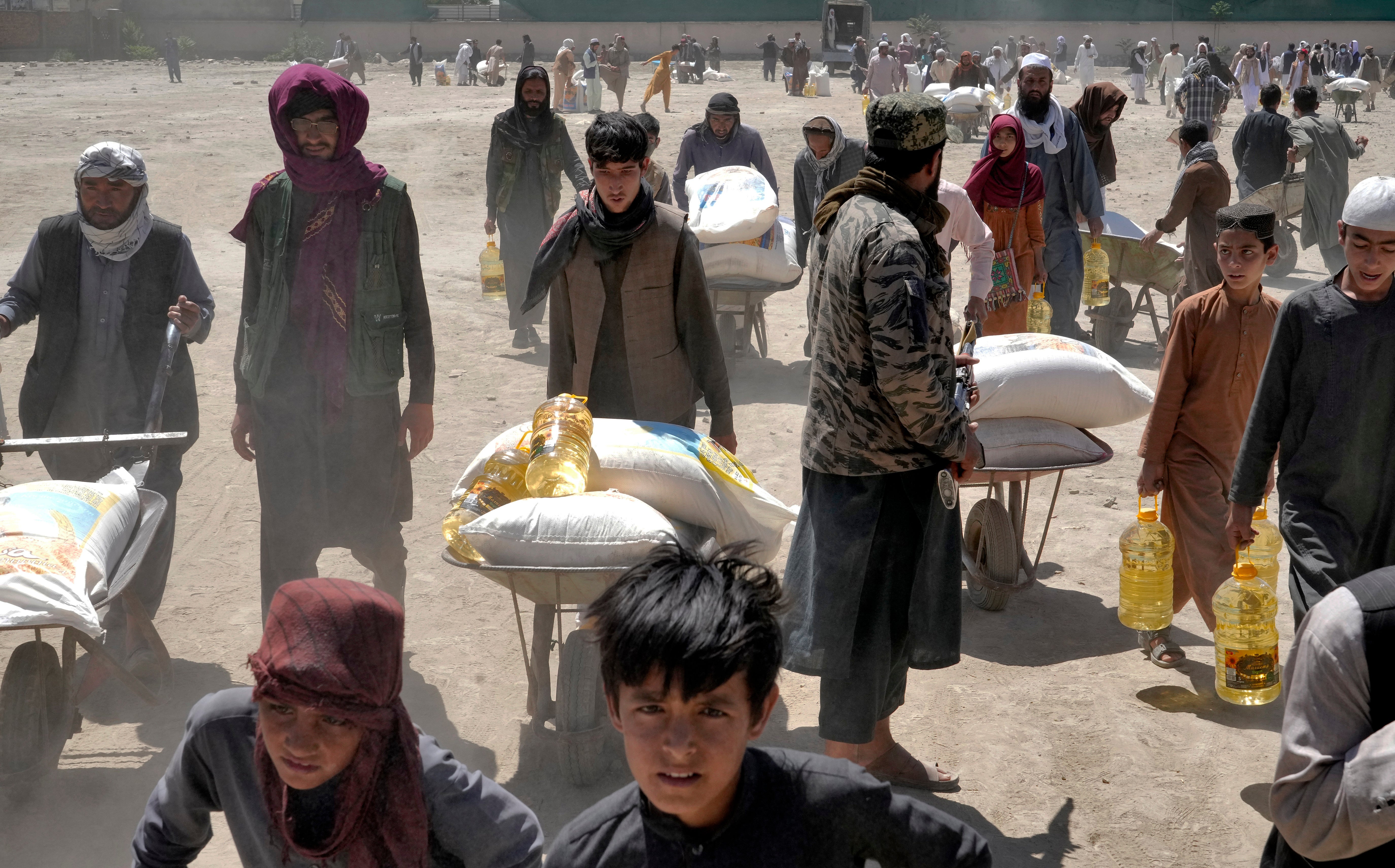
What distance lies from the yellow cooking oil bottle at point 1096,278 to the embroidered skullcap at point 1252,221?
391 centimetres

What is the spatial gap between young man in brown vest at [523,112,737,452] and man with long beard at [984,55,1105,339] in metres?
3.64

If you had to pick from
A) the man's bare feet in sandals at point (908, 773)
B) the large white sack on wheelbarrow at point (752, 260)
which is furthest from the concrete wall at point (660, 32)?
the man's bare feet in sandals at point (908, 773)

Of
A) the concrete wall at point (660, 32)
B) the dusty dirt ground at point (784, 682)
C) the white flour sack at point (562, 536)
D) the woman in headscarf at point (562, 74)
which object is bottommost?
the dusty dirt ground at point (784, 682)

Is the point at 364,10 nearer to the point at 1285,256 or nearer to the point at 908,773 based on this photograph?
the point at 1285,256

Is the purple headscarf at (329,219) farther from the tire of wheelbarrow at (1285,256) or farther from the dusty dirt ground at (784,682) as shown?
the tire of wheelbarrow at (1285,256)

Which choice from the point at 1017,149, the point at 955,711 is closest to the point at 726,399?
the point at 955,711

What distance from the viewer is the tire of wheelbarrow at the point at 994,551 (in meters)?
5.12

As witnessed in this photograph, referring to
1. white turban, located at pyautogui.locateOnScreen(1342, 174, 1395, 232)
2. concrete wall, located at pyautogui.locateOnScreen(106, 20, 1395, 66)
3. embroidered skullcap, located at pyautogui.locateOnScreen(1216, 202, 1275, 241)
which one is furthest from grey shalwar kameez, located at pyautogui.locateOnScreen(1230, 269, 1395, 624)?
concrete wall, located at pyautogui.locateOnScreen(106, 20, 1395, 66)

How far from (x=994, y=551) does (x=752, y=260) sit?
11.0ft

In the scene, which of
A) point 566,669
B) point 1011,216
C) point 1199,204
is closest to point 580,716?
point 566,669

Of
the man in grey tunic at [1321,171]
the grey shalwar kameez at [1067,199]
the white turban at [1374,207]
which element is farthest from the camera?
the man in grey tunic at [1321,171]

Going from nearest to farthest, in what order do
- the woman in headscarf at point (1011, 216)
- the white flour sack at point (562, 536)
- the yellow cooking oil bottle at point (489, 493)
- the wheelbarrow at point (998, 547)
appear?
the white flour sack at point (562, 536) < the yellow cooking oil bottle at point (489, 493) < the wheelbarrow at point (998, 547) < the woman in headscarf at point (1011, 216)

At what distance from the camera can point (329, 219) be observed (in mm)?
4082

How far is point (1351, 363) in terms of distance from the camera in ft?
10.8
